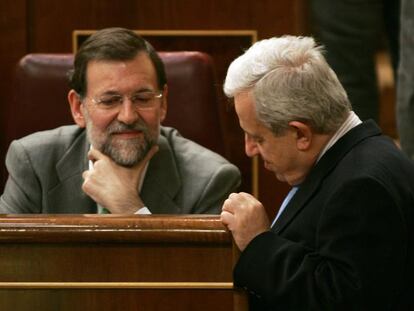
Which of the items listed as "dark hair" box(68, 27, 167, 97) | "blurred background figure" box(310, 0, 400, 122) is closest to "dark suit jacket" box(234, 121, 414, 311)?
"dark hair" box(68, 27, 167, 97)

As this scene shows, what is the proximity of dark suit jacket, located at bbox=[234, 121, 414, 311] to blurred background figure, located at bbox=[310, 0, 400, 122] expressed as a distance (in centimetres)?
153

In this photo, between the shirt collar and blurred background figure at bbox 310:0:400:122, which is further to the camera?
blurred background figure at bbox 310:0:400:122

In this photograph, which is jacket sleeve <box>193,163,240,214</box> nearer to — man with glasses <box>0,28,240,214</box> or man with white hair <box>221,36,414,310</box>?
man with glasses <box>0,28,240,214</box>

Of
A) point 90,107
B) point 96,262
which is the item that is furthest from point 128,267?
point 90,107

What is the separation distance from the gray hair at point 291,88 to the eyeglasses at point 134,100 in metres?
0.83

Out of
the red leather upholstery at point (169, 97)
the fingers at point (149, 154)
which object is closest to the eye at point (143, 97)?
the fingers at point (149, 154)

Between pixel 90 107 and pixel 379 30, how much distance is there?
1.10 meters

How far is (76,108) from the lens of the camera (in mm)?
3002

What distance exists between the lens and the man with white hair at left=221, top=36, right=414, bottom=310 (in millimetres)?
1885

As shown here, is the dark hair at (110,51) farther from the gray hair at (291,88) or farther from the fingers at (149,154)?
the gray hair at (291,88)

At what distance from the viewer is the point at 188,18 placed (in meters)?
3.59

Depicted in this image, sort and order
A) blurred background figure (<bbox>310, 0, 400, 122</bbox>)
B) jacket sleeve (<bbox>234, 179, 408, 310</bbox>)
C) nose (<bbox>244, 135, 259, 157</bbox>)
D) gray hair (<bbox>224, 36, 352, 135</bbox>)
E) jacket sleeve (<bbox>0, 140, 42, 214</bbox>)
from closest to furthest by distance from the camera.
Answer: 1. jacket sleeve (<bbox>234, 179, 408, 310</bbox>)
2. gray hair (<bbox>224, 36, 352, 135</bbox>)
3. nose (<bbox>244, 135, 259, 157</bbox>)
4. jacket sleeve (<bbox>0, 140, 42, 214</bbox>)
5. blurred background figure (<bbox>310, 0, 400, 122</bbox>)

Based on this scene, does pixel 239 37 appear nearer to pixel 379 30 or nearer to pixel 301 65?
pixel 379 30

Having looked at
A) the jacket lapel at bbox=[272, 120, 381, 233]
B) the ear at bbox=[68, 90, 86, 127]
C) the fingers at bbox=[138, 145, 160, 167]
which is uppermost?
the jacket lapel at bbox=[272, 120, 381, 233]
